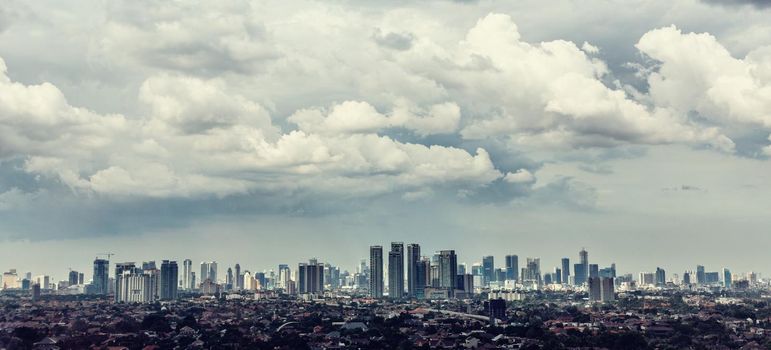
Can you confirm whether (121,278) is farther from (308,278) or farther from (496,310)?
(496,310)

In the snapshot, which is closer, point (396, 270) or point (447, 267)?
point (396, 270)

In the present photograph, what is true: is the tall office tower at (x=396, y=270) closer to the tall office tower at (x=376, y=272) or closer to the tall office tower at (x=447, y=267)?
the tall office tower at (x=376, y=272)

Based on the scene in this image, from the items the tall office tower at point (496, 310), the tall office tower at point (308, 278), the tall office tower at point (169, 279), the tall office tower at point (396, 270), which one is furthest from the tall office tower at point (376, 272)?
the tall office tower at point (496, 310)

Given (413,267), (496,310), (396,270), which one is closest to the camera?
(496,310)

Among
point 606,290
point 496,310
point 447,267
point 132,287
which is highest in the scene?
point 447,267

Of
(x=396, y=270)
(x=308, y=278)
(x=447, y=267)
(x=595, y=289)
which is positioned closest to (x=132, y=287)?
(x=308, y=278)

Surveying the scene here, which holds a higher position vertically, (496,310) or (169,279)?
(169,279)
